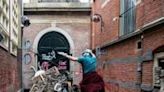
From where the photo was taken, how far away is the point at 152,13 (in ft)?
37.5

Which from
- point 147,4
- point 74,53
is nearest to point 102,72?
point 74,53

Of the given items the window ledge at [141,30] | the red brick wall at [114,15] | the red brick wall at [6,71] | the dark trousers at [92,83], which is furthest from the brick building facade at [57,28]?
the dark trousers at [92,83]

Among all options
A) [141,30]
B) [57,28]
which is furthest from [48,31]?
[141,30]

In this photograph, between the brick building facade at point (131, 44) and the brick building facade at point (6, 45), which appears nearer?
the brick building facade at point (131, 44)

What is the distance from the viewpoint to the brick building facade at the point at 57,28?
2816 centimetres

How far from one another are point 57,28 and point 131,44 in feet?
46.9

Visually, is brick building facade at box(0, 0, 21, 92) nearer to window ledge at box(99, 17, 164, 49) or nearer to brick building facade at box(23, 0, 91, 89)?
window ledge at box(99, 17, 164, 49)

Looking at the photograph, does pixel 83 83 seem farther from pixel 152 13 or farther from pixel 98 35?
pixel 98 35

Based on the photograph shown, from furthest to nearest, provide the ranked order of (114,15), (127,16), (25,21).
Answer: (25,21), (114,15), (127,16)

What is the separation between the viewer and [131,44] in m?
14.4

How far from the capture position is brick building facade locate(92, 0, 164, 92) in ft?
36.5

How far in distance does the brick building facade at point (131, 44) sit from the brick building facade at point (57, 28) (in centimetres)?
550

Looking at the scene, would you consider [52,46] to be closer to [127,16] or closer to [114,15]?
[114,15]

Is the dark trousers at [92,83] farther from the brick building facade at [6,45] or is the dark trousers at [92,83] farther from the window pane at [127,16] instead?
the window pane at [127,16]
